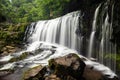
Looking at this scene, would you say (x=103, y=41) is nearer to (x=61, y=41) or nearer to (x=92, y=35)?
(x=92, y=35)

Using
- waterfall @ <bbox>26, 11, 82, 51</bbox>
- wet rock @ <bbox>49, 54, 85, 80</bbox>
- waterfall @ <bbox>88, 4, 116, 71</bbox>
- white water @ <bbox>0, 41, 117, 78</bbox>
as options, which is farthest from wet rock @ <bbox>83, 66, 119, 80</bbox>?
waterfall @ <bbox>26, 11, 82, 51</bbox>

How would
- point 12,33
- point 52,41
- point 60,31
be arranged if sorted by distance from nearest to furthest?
point 60,31 → point 52,41 → point 12,33

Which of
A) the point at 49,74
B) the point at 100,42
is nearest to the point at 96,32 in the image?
the point at 100,42

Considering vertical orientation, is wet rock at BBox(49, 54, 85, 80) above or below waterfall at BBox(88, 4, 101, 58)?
below

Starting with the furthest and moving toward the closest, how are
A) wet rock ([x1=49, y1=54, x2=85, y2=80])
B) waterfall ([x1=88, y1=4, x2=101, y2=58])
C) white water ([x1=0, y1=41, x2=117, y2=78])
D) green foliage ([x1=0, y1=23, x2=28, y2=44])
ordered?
green foliage ([x1=0, y1=23, x2=28, y2=44]), waterfall ([x1=88, y1=4, x2=101, y2=58]), white water ([x1=0, y1=41, x2=117, y2=78]), wet rock ([x1=49, y1=54, x2=85, y2=80])

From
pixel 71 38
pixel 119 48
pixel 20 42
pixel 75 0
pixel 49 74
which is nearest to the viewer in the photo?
pixel 49 74

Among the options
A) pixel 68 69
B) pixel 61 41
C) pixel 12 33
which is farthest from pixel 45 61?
pixel 12 33

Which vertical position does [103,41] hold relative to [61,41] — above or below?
above

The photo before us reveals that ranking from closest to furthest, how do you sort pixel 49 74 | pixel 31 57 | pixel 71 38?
pixel 49 74, pixel 31 57, pixel 71 38

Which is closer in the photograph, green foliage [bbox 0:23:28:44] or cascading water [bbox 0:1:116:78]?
cascading water [bbox 0:1:116:78]

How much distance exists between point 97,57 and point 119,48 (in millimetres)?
2917

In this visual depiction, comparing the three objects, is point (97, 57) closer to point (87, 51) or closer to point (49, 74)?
point (87, 51)

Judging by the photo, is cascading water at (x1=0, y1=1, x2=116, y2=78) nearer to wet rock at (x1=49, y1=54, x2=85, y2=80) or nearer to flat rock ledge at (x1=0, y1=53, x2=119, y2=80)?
flat rock ledge at (x1=0, y1=53, x2=119, y2=80)

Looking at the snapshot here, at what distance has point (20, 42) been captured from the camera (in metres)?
23.5
